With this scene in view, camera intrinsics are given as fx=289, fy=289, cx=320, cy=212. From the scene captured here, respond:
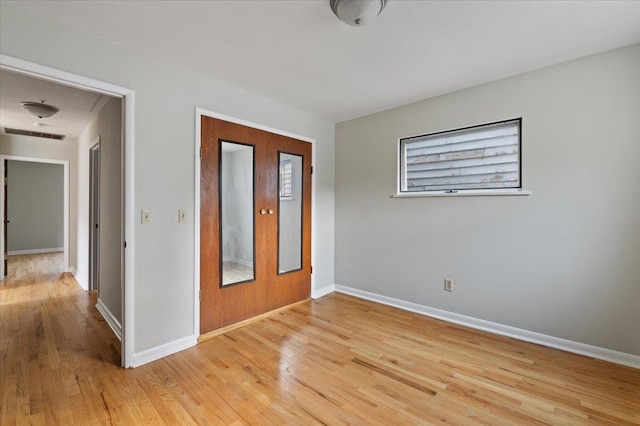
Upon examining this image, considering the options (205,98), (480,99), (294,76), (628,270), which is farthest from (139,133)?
(628,270)

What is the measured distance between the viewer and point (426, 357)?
2309 millimetres

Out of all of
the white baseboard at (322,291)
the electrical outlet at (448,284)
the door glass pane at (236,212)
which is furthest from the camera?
the white baseboard at (322,291)

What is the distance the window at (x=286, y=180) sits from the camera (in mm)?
3377

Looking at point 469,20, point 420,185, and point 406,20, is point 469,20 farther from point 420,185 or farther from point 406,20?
point 420,185

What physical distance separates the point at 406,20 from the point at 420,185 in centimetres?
182

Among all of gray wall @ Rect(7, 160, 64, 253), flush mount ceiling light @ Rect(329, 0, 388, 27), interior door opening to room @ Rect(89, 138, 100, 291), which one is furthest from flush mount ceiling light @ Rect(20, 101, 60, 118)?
gray wall @ Rect(7, 160, 64, 253)

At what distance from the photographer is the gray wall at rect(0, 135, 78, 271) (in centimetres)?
466

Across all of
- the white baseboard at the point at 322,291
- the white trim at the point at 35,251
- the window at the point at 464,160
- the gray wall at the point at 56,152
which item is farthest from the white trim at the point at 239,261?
the white trim at the point at 35,251

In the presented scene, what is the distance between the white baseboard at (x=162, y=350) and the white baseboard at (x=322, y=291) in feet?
5.22

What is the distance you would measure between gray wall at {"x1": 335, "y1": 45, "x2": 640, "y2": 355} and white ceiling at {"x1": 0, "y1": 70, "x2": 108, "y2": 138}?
132 inches

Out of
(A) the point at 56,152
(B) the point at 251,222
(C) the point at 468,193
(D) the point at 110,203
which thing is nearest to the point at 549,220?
(C) the point at 468,193

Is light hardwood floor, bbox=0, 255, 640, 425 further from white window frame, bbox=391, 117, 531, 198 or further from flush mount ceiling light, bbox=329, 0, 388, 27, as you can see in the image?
flush mount ceiling light, bbox=329, 0, 388, 27

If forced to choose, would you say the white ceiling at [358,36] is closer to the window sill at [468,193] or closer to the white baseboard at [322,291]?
the window sill at [468,193]

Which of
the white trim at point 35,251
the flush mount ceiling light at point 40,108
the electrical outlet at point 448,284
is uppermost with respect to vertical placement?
the flush mount ceiling light at point 40,108
